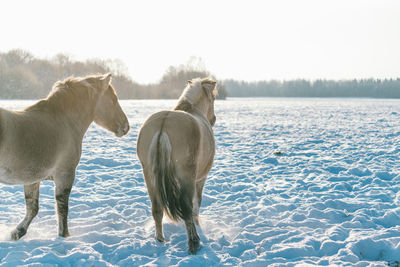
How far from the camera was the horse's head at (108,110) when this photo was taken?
4.05m

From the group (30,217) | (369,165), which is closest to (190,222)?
(30,217)

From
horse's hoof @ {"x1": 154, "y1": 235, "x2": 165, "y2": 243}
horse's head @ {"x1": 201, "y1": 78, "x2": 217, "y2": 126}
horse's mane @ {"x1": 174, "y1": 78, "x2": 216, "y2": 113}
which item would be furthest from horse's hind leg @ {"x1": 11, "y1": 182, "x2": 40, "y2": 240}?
horse's head @ {"x1": 201, "y1": 78, "x2": 217, "y2": 126}

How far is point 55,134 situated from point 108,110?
889 millimetres

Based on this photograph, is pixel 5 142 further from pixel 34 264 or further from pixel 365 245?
pixel 365 245

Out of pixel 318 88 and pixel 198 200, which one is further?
pixel 318 88

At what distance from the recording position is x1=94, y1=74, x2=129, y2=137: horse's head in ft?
13.3

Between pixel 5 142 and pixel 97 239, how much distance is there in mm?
1467

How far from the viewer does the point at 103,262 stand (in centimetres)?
304

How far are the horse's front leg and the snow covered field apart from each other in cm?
12

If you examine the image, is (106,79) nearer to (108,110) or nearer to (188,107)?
(108,110)

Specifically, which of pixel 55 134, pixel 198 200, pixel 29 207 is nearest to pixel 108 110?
pixel 55 134

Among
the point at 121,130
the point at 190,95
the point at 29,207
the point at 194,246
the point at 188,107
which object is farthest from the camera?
the point at 190,95

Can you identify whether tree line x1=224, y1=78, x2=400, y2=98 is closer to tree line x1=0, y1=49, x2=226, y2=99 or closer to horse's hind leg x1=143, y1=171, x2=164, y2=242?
tree line x1=0, y1=49, x2=226, y2=99

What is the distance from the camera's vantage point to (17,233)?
362 cm
